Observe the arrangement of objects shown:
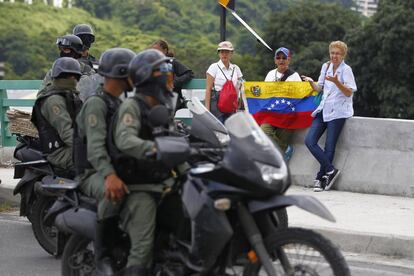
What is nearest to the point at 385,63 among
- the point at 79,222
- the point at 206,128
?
the point at 206,128

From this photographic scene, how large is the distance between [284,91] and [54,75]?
433cm

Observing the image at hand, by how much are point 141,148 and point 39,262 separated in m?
2.78

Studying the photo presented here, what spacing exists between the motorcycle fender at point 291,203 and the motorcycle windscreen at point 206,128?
1.02 meters

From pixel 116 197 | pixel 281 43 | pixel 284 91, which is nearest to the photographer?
pixel 116 197

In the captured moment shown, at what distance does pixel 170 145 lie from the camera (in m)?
4.76

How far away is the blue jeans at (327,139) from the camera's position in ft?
33.7

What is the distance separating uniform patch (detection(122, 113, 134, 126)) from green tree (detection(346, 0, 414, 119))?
44622mm

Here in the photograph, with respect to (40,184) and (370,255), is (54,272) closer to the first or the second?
(40,184)

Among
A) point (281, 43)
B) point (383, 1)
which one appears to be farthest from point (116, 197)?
point (281, 43)

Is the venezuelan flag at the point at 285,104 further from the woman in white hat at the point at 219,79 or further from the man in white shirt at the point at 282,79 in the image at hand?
the woman in white hat at the point at 219,79

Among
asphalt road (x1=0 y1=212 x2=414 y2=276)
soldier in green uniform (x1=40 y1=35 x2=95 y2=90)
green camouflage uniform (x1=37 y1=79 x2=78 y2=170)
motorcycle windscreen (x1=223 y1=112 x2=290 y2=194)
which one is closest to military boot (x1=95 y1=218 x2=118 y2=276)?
motorcycle windscreen (x1=223 y1=112 x2=290 y2=194)

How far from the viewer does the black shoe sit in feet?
34.0

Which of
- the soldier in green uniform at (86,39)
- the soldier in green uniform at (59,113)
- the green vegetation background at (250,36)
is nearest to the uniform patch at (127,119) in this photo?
the soldier in green uniform at (59,113)

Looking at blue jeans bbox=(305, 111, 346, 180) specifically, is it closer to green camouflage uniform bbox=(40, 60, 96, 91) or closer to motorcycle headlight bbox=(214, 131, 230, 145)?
green camouflage uniform bbox=(40, 60, 96, 91)
